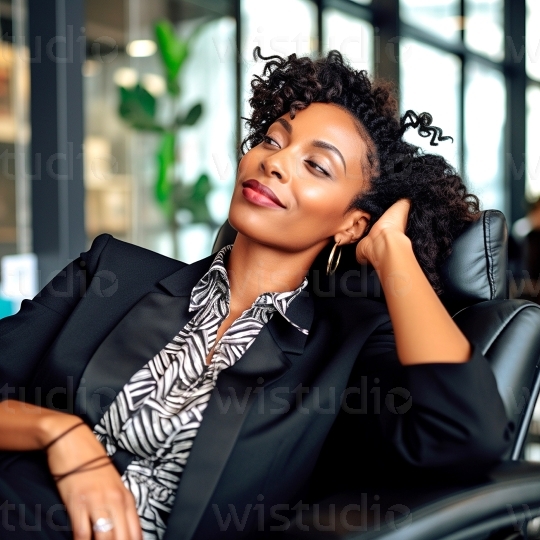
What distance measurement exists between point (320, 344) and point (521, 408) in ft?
1.28

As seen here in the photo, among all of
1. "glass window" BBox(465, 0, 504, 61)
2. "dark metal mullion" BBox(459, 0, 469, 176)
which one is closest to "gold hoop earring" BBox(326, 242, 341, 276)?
"dark metal mullion" BBox(459, 0, 469, 176)

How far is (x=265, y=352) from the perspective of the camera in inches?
50.4

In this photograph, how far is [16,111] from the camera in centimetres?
341

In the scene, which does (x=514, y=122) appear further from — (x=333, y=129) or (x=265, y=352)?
(x=265, y=352)

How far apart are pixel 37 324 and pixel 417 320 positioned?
74 cm

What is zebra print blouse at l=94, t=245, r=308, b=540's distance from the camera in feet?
3.85

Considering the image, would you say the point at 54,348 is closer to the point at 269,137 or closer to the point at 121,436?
the point at 121,436

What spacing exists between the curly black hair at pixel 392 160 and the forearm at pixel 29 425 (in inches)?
28.8

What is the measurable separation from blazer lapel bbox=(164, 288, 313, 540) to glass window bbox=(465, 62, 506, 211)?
5889 mm

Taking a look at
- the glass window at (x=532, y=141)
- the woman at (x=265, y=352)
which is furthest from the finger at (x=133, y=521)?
the glass window at (x=532, y=141)

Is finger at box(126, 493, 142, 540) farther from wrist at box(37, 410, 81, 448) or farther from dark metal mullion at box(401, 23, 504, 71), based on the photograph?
dark metal mullion at box(401, 23, 504, 71)

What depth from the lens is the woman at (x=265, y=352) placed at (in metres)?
1.11

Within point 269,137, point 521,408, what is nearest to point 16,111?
point 269,137

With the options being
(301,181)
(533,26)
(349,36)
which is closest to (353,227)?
→ (301,181)
